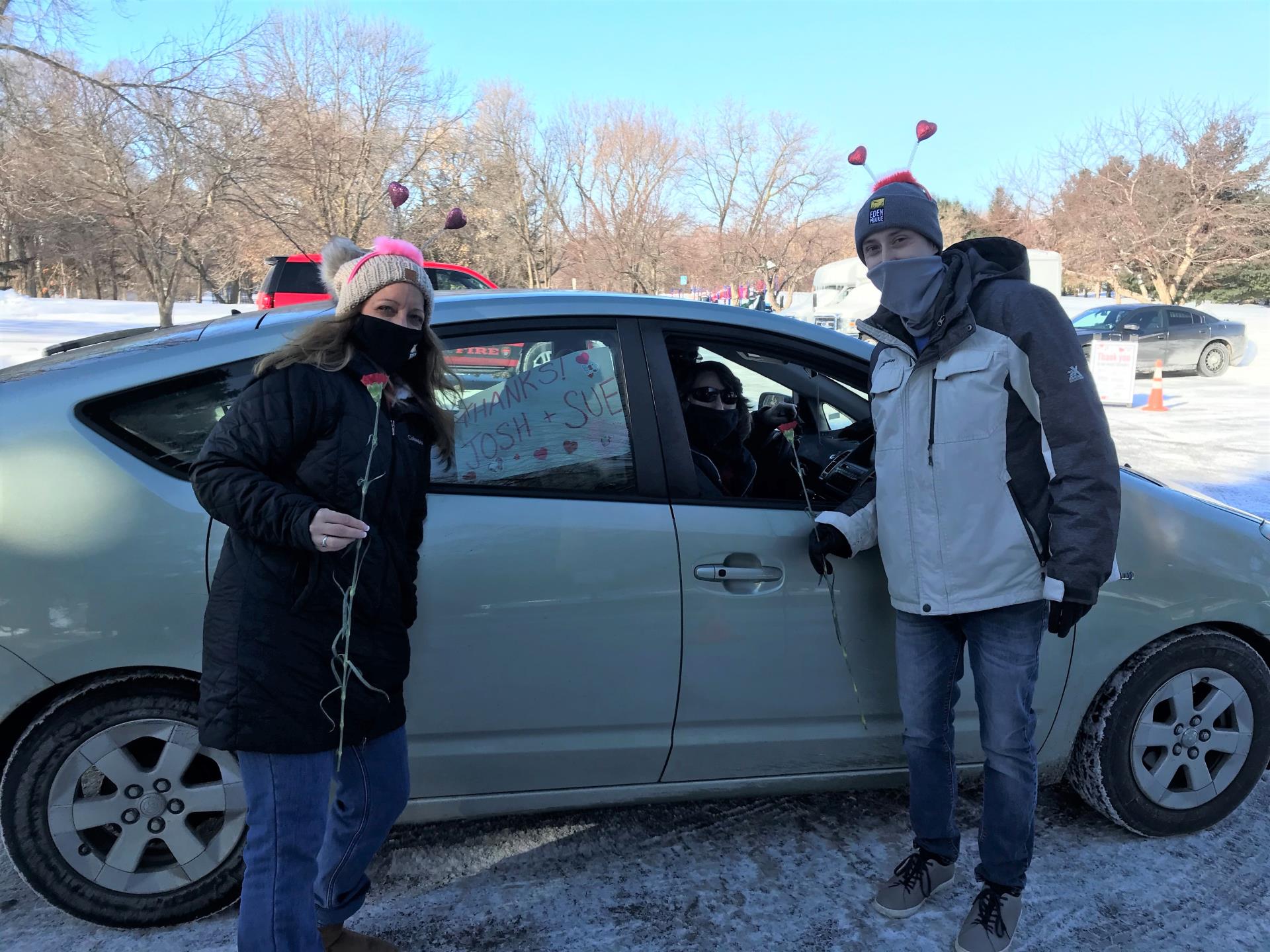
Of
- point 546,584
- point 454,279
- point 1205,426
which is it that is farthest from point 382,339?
point 1205,426

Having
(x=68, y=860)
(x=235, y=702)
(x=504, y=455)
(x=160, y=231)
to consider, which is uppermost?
(x=160, y=231)

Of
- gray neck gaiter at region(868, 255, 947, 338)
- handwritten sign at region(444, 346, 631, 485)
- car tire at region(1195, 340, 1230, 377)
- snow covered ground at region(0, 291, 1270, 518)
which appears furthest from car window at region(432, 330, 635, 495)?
car tire at region(1195, 340, 1230, 377)

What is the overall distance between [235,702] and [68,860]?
0.94 m

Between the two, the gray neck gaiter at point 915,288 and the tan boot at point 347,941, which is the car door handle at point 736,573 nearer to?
the gray neck gaiter at point 915,288

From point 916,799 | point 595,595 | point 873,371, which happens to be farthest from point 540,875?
point 873,371

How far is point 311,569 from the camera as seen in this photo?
1.65 metres

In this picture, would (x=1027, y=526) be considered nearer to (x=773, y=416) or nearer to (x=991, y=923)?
(x=991, y=923)

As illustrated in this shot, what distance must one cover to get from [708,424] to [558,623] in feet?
3.07

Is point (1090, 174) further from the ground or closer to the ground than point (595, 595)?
further from the ground

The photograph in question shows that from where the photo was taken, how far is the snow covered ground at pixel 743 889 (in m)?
2.27

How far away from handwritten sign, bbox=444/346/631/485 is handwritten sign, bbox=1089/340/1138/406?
552 inches

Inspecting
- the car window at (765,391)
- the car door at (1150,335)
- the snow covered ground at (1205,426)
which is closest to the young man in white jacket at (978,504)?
the car window at (765,391)

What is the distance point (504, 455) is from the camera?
2.29 m

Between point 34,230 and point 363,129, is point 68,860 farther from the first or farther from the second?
point 34,230
